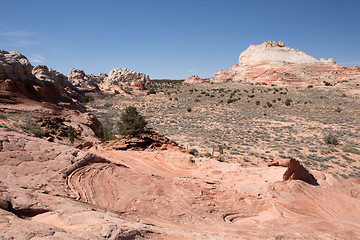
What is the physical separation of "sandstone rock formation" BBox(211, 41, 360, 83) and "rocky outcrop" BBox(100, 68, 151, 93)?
84.3 feet

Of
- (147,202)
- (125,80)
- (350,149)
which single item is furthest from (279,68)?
(147,202)

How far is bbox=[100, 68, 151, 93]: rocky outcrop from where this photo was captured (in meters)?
51.4

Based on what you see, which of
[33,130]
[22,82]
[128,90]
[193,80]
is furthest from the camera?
[193,80]

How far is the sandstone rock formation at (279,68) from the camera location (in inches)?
2223

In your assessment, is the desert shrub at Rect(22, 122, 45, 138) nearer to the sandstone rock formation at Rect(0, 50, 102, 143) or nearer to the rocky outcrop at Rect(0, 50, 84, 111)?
the sandstone rock formation at Rect(0, 50, 102, 143)

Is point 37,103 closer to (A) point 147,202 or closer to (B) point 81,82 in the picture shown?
(A) point 147,202

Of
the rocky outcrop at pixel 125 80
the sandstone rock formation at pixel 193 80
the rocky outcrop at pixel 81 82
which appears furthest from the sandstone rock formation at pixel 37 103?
the sandstone rock formation at pixel 193 80

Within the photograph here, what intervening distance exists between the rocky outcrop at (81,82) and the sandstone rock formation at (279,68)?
124 feet

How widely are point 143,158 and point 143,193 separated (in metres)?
3.96

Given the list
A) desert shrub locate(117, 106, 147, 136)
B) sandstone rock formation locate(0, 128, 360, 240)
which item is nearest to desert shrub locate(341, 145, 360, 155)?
sandstone rock formation locate(0, 128, 360, 240)

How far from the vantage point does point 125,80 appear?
5416 cm

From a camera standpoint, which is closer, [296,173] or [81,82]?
[296,173]

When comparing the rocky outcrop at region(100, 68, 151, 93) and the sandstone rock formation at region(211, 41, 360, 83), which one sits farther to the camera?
the sandstone rock formation at region(211, 41, 360, 83)

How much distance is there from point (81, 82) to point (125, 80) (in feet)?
37.4
